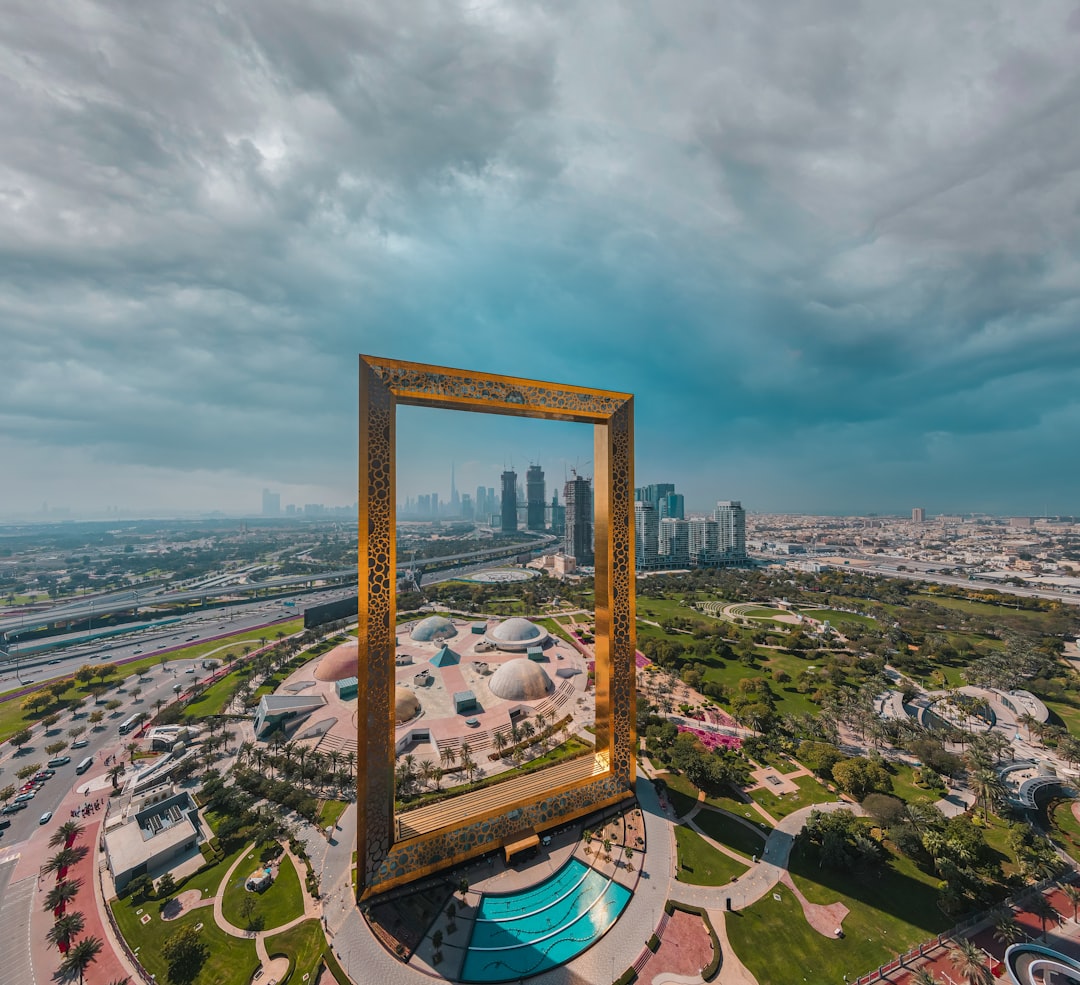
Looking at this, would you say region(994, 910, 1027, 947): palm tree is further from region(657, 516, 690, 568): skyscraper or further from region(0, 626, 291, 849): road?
region(657, 516, 690, 568): skyscraper

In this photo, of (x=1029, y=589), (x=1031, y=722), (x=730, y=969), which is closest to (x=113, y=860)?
(x=730, y=969)

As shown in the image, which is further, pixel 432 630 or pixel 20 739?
pixel 432 630

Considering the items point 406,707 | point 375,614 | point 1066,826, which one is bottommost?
point 1066,826

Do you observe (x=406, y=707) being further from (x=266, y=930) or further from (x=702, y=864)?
(x=702, y=864)

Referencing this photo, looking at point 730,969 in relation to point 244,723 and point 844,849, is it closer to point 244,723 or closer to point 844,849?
point 844,849

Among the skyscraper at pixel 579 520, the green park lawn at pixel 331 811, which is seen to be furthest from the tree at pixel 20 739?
the skyscraper at pixel 579 520

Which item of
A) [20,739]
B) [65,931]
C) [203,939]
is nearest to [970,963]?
[203,939]
